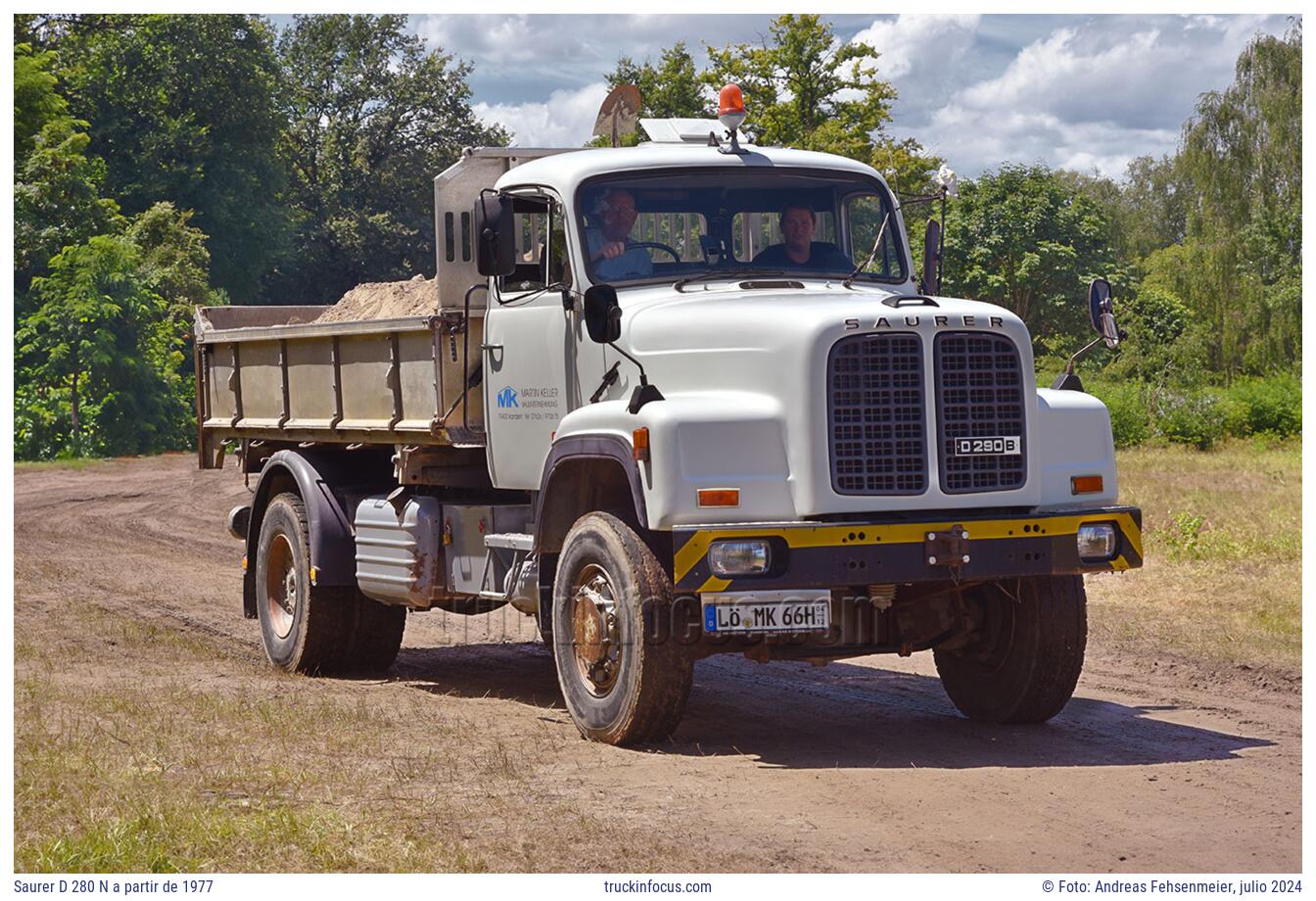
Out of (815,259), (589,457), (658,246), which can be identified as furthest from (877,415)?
(658,246)

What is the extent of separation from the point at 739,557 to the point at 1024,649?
200 cm

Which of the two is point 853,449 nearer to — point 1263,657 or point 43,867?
point 43,867

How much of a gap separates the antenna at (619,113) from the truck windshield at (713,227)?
184cm

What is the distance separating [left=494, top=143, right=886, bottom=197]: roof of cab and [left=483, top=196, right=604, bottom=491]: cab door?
181 mm

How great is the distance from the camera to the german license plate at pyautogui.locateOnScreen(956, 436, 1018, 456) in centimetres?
855

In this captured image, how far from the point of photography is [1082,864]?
21.2 feet

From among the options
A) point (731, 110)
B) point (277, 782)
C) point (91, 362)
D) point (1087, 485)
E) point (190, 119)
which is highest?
point (190, 119)

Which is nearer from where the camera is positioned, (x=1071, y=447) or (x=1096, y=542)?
(x=1096, y=542)

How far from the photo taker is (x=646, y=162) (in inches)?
392

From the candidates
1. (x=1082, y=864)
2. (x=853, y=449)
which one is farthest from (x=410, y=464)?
(x=1082, y=864)

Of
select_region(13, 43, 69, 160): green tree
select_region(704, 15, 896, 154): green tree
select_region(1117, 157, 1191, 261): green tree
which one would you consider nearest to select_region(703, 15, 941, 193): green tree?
select_region(704, 15, 896, 154): green tree

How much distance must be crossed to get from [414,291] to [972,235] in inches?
1069

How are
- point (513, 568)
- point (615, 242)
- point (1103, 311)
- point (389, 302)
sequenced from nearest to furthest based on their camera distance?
point (1103, 311) < point (615, 242) < point (513, 568) < point (389, 302)

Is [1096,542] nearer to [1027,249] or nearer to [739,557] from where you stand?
[739,557]
